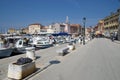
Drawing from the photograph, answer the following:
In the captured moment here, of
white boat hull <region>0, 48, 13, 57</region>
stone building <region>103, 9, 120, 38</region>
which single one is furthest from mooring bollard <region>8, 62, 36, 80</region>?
stone building <region>103, 9, 120, 38</region>

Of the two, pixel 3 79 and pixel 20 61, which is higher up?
pixel 20 61

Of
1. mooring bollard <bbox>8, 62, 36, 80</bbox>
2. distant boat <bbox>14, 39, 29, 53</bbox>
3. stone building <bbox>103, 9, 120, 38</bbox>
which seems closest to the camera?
mooring bollard <bbox>8, 62, 36, 80</bbox>

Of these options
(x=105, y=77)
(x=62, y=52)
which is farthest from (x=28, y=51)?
(x=105, y=77)

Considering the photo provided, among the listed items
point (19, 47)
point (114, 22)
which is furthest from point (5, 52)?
point (114, 22)

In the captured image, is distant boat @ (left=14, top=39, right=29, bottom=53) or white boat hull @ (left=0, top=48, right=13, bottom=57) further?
distant boat @ (left=14, top=39, right=29, bottom=53)

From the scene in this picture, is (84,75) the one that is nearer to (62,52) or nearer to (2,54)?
(62,52)

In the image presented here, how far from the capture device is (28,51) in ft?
44.9

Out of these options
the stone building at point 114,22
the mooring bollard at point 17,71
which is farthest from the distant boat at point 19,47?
the stone building at point 114,22

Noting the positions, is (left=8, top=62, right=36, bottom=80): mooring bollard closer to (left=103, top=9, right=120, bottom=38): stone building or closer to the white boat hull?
the white boat hull

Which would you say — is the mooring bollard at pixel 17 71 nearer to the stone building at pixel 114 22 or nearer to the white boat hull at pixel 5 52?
the white boat hull at pixel 5 52

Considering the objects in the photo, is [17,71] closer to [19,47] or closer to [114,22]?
[19,47]

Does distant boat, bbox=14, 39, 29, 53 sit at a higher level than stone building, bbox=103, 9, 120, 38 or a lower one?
lower

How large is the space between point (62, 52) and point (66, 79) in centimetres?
877

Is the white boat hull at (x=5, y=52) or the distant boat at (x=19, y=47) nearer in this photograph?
the white boat hull at (x=5, y=52)
